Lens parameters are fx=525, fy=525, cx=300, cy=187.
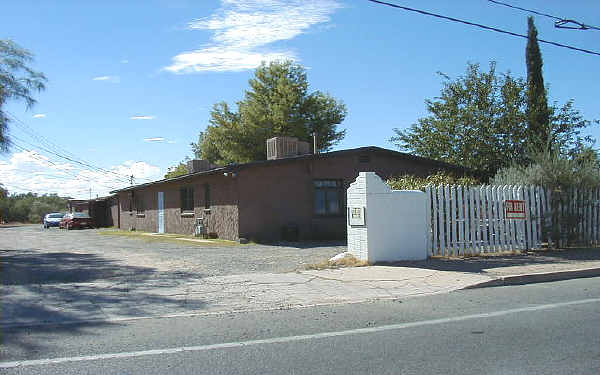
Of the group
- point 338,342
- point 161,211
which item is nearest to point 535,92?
point 161,211

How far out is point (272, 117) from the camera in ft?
152

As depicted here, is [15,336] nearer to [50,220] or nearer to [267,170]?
[267,170]

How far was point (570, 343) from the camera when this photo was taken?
5805 mm

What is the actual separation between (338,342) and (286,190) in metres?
14.7

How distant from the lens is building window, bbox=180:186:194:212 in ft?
80.8

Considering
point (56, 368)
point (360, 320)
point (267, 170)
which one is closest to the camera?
point (56, 368)

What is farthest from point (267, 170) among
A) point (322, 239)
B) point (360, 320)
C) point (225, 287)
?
point (360, 320)

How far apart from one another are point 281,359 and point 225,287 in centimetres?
435

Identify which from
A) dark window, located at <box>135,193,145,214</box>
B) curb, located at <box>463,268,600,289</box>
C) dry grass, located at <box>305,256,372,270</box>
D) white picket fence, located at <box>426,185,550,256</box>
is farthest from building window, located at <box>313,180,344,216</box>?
dark window, located at <box>135,193,145,214</box>

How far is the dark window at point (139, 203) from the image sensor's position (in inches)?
1244

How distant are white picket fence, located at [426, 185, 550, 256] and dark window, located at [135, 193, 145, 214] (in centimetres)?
2212

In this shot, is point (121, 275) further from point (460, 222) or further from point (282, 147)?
point (282, 147)

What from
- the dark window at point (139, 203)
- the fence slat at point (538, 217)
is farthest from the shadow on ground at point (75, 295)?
the dark window at point (139, 203)

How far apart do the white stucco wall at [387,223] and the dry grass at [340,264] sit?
0.22 metres
